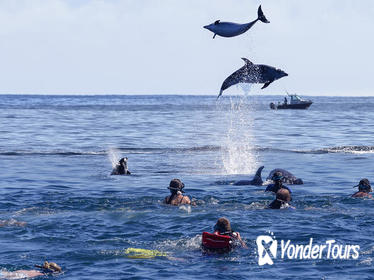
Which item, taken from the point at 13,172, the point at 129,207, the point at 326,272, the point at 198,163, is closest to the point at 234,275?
the point at 326,272

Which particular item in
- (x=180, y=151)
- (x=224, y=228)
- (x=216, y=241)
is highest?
(x=180, y=151)

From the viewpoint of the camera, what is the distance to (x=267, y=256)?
1526 centimetres

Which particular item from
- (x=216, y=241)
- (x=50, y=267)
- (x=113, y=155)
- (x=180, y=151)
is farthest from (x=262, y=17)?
(x=180, y=151)

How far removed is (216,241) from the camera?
15398mm

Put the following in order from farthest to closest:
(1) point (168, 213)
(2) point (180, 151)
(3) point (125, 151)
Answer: (3) point (125, 151) → (2) point (180, 151) → (1) point (168, 213)

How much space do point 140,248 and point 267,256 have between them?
10.1ft

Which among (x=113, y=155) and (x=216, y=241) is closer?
(x=216, y=241)

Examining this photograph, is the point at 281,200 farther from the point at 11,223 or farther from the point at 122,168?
the point at 122,168

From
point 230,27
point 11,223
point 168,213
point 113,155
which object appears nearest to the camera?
point 230,27

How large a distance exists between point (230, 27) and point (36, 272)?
7.72 m

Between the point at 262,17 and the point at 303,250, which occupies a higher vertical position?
the point at 262,17

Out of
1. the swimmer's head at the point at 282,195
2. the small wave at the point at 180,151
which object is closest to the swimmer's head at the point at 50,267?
the swimmer's head at the point at 282,195

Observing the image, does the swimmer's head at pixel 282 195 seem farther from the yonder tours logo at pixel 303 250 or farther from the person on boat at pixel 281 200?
the yonder tours logo at pixel 303 250

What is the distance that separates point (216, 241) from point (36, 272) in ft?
13.6
